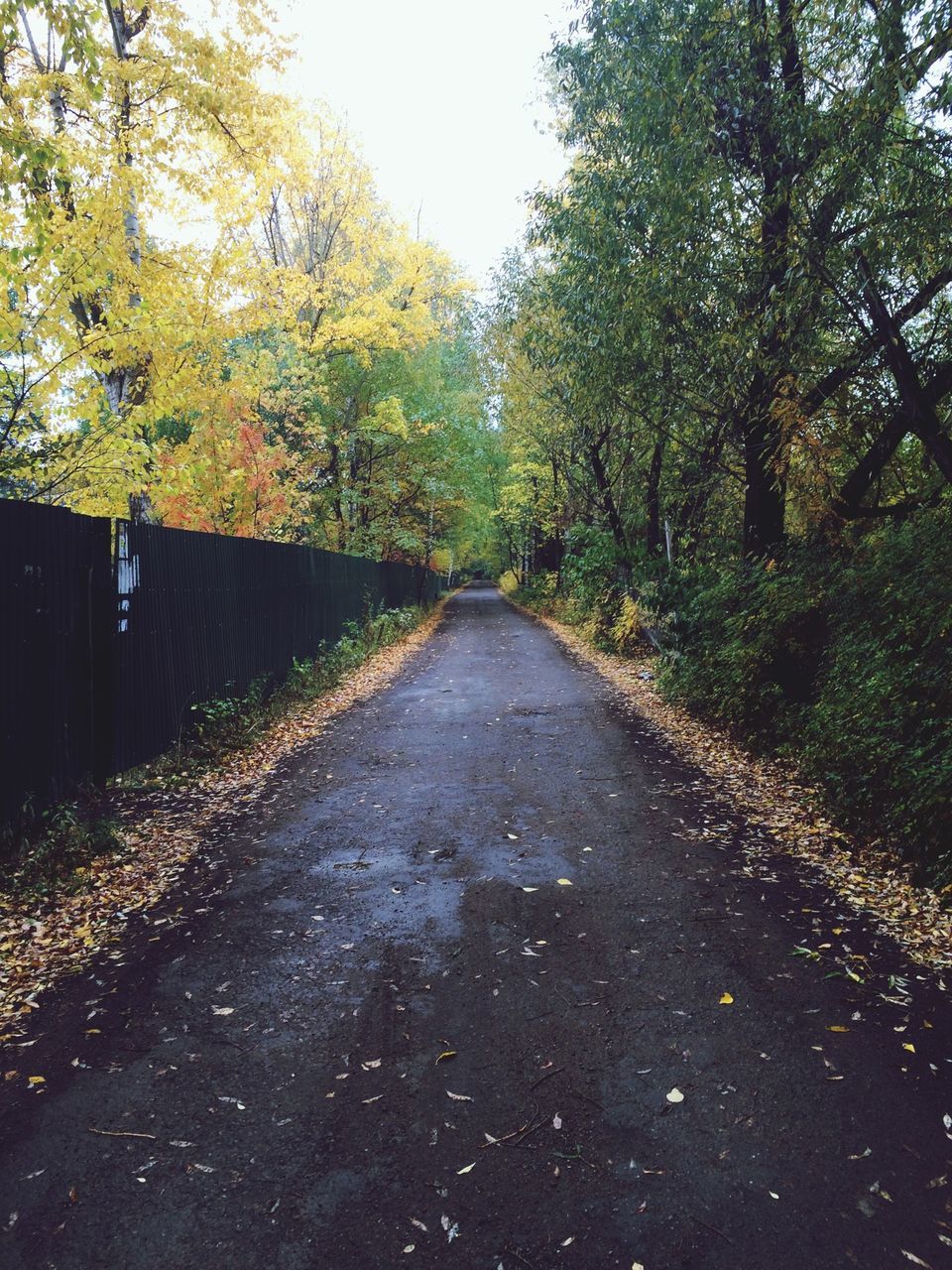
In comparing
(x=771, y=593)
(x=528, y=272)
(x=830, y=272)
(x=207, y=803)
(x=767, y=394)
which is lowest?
(x=207, y=803)

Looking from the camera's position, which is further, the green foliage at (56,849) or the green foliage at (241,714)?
the green foliage at (241,714)

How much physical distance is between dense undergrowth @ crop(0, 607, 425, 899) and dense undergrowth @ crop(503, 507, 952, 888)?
5.17m

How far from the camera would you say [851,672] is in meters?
6.43

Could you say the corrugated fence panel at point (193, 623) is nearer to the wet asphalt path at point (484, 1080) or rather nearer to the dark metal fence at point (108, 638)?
the dark metal fence at point (108, 638)

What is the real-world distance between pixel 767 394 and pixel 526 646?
1000 cm

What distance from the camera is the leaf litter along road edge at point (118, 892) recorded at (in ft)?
12.4

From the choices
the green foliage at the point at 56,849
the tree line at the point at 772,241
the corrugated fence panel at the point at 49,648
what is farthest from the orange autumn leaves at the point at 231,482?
the green foliage at the point at 56,849

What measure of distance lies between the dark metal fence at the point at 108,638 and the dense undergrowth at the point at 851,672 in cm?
566

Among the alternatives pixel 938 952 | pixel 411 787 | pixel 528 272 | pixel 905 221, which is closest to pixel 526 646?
pixel 528 272

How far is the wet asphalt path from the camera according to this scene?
88.6 inches

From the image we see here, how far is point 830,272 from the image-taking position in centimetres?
666

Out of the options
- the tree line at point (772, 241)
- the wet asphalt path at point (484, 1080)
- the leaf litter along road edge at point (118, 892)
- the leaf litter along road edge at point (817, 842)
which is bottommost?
the leaf litter along road edge at point (118, 892)

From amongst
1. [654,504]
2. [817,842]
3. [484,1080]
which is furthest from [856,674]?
[654,504]

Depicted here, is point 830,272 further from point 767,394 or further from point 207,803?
point 207,803
